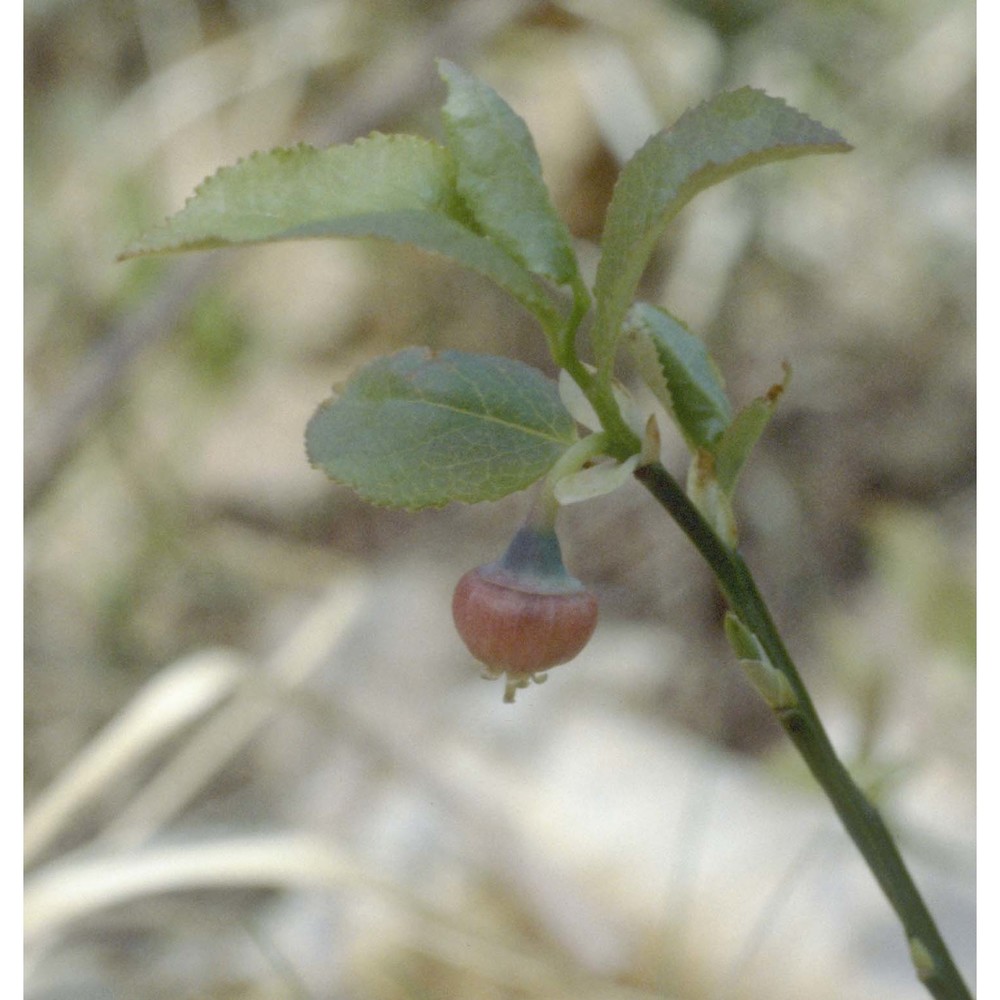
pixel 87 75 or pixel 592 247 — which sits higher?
pixel 87 75

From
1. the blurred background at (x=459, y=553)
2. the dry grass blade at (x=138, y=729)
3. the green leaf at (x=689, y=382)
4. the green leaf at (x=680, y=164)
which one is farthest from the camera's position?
the blurred background at (x=459, y=553)

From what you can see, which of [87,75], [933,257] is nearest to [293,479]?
[87,75]

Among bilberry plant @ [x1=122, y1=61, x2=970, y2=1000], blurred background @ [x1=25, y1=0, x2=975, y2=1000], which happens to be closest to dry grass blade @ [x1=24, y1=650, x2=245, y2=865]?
blurred background @ [x1=25, y1=0, x2=975, y2=1000]

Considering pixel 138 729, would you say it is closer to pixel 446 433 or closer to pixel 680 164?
pixel 446 433

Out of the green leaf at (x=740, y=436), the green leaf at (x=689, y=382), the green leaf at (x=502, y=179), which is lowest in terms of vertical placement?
the green leaf at (x=740, y=436)

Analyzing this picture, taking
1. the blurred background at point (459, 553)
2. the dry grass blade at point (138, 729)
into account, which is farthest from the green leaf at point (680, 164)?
the dry grass blade at point (138, 729)

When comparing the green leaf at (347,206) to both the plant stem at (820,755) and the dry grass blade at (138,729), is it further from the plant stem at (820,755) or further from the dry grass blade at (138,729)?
the dry grass blade at (138,729)
